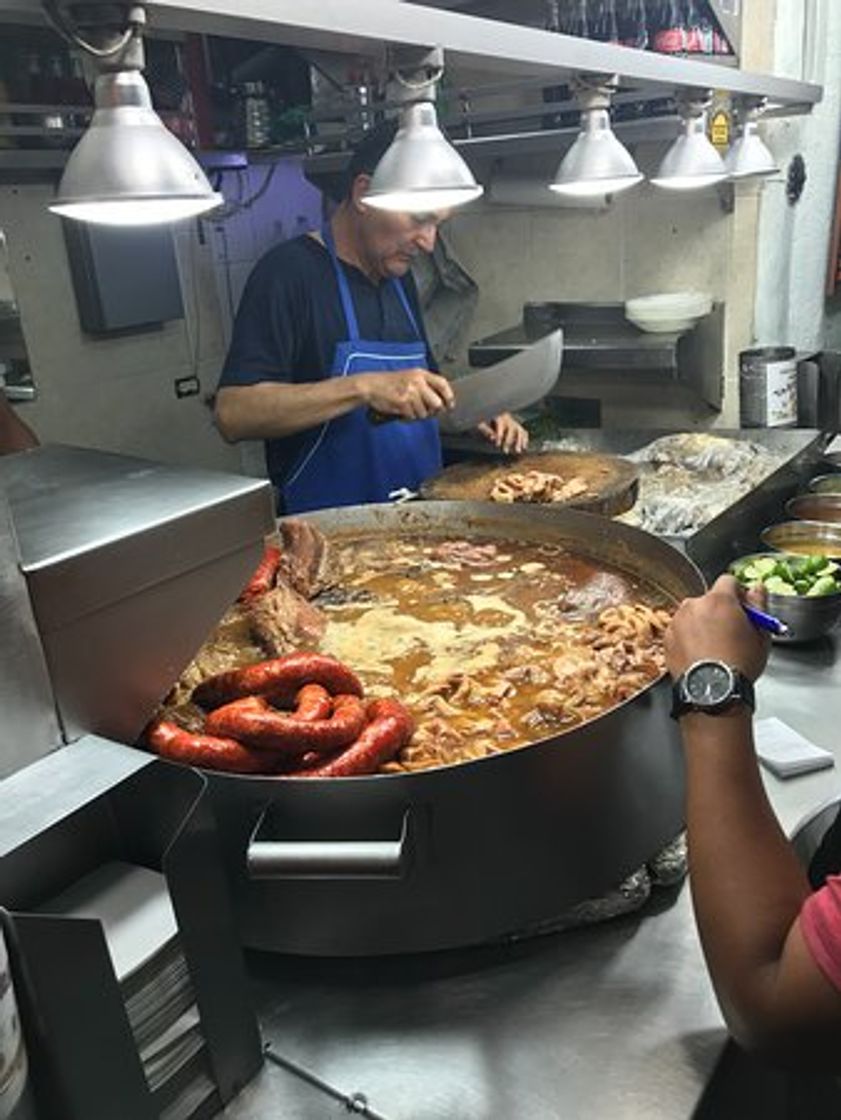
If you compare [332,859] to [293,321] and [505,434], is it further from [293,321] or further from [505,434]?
[293,321]

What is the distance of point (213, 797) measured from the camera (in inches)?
46.1

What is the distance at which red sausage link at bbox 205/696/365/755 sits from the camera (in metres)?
1.30

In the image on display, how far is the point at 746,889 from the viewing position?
43.1 inches

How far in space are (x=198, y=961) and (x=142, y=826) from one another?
0.52 ft

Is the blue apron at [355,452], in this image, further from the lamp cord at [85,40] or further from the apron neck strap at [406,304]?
the lamp cord at [85,40]

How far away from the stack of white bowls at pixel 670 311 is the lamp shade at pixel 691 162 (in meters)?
1.13

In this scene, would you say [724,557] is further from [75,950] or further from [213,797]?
[75,950]

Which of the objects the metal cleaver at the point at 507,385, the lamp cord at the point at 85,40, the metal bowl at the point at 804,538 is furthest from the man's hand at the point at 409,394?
the lamp cord at the point at 85,40

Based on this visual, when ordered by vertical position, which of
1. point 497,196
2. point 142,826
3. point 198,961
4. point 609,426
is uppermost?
point 497,196

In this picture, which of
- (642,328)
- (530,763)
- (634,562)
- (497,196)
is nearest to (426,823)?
(530,763)

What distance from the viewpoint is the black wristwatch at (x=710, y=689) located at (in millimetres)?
1221

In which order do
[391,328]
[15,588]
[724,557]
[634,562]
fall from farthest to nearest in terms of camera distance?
[391,328] < [724,557] < [634,562] < [15,588]

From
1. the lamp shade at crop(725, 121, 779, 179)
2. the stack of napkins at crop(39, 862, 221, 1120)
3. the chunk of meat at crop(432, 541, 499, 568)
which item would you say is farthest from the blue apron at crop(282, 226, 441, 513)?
the stack of napkins at crop(39, 862, 221, 1120)

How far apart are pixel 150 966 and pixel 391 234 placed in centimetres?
256
